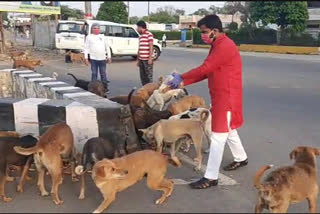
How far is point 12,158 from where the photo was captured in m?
4.77

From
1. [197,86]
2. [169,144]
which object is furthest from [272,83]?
[169,144]

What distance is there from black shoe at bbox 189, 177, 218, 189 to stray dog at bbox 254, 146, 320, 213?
1.00m

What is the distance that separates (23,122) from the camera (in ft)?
18.8

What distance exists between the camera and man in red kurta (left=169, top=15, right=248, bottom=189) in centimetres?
482

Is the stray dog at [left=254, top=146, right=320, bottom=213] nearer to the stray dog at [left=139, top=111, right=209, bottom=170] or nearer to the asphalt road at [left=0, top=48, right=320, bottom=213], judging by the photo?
the asphalt road at [left=0, top=48, right=320, bottom=213]

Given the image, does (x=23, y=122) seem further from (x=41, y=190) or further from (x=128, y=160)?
(x=128, y=160)

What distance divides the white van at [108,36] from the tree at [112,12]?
2895 centimetres

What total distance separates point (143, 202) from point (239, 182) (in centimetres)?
130

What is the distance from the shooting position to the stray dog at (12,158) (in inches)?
184

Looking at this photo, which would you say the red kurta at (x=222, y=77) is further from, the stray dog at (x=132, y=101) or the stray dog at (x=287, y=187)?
the stray dog at (x=132, y=101)

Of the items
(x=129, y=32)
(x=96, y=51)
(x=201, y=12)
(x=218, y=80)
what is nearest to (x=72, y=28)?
(x=129, y=32)

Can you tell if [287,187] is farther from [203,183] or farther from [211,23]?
[211,23]

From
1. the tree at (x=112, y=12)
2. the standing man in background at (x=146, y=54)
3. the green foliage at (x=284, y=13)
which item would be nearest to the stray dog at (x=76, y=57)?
the standing man in background at (x=146, y=54)

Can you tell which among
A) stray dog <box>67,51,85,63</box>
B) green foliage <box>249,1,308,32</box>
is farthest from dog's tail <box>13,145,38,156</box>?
green foliage <box>249,1,308,32</box>
